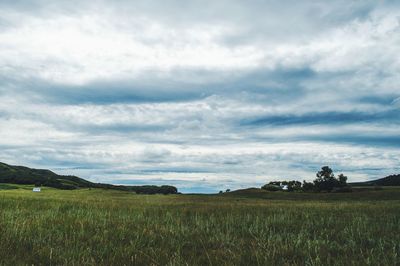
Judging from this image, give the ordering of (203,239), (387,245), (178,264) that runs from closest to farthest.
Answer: (178,264)
(387,245)
(203,239)

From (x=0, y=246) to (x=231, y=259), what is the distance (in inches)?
160

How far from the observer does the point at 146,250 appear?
665cm

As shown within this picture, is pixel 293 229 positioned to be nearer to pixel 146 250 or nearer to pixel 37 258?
pixel 146 250

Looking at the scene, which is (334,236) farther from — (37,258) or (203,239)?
(37,258)

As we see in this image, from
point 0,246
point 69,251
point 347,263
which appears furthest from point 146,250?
point 347,263

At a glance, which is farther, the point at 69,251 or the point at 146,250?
the point at 146,250

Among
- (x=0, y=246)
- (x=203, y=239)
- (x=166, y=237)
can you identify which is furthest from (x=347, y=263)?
(x=0, y=246)

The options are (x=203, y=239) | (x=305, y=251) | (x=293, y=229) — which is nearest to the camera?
(x=305, y=251)

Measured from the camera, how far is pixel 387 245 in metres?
7.47

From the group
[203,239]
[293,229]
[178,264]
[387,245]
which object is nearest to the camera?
[178,264]

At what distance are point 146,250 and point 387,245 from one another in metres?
4.85

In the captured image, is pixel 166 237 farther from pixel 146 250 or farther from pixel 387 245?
pixel 387 245

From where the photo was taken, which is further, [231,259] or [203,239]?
[203,239]

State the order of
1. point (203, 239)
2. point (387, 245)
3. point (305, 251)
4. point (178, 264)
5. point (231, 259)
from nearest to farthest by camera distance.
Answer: point (178, 264) → point (231, 259) → point (305, 251) → point (387, 245) → point (203, 239)
